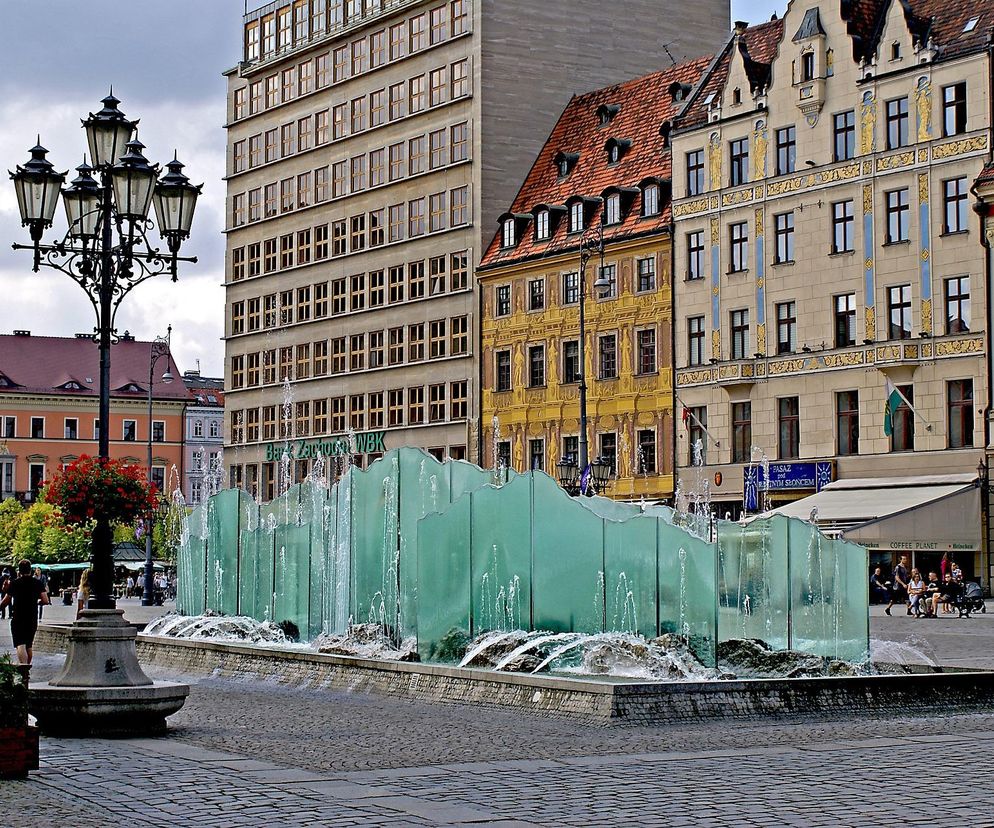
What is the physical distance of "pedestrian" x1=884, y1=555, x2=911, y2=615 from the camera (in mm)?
47781

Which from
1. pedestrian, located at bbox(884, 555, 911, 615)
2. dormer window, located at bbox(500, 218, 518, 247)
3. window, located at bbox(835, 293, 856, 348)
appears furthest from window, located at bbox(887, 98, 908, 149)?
dormer window, located at bbox(500, 218, 518, 247)

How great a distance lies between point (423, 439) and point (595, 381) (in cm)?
1032

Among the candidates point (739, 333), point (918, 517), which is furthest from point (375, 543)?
point (739, 333)

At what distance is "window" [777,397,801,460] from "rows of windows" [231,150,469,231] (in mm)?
17217

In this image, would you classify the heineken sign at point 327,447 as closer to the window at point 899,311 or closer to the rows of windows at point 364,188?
the rows of windows at point 364,188

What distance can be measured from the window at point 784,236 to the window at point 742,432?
447cm

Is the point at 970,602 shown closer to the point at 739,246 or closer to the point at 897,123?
the point at 897,123

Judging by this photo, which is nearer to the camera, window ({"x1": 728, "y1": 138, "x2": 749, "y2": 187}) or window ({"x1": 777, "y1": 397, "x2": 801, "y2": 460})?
window ({"x1": 777, "y1": 397, "x2": 801, "y2": 460})

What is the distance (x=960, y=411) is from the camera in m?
49.2

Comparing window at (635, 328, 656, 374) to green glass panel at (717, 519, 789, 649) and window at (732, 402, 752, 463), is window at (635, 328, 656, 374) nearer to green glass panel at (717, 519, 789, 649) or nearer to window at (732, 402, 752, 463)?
window at (732, 402, 752, 463)

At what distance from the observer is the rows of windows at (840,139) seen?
49.7 metres

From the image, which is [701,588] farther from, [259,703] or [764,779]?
[764,779]

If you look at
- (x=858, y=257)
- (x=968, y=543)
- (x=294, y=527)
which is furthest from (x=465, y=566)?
(x=858, y=257)

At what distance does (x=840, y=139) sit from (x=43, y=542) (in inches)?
2268
